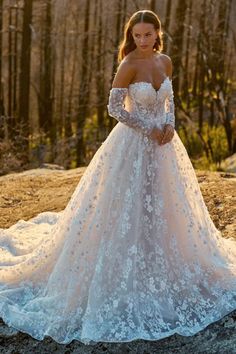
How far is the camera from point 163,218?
4.25 meters

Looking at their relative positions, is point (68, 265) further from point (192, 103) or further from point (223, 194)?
point (192, 103)

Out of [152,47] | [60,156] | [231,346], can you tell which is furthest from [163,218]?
[60,156]

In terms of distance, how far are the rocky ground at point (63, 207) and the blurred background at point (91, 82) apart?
3.87 m

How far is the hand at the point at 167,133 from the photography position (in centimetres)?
422

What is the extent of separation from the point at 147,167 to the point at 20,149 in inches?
457

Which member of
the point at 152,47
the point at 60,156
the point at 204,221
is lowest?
the point at 60,156

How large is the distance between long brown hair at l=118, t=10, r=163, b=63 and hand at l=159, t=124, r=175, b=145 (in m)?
0.62

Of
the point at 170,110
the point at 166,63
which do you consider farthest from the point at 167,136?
the point at 166,63

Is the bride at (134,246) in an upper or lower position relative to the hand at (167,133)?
lower

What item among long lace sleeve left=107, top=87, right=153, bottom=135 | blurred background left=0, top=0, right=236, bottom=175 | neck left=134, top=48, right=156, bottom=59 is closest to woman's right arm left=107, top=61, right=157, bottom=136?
long lace sleeve left=107, top=87, right=153, bottom=135

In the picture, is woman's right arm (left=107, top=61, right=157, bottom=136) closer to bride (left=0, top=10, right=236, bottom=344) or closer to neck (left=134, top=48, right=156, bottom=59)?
bride (left=0, top=10, right=236, bottom=344)

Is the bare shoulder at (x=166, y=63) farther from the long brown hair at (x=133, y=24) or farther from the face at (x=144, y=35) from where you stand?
the face at (x=144, y=35)

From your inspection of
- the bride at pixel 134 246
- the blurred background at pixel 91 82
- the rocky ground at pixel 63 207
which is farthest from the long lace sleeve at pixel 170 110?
the blurred background at pixel 91 82

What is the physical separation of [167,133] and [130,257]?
3.30 feet
